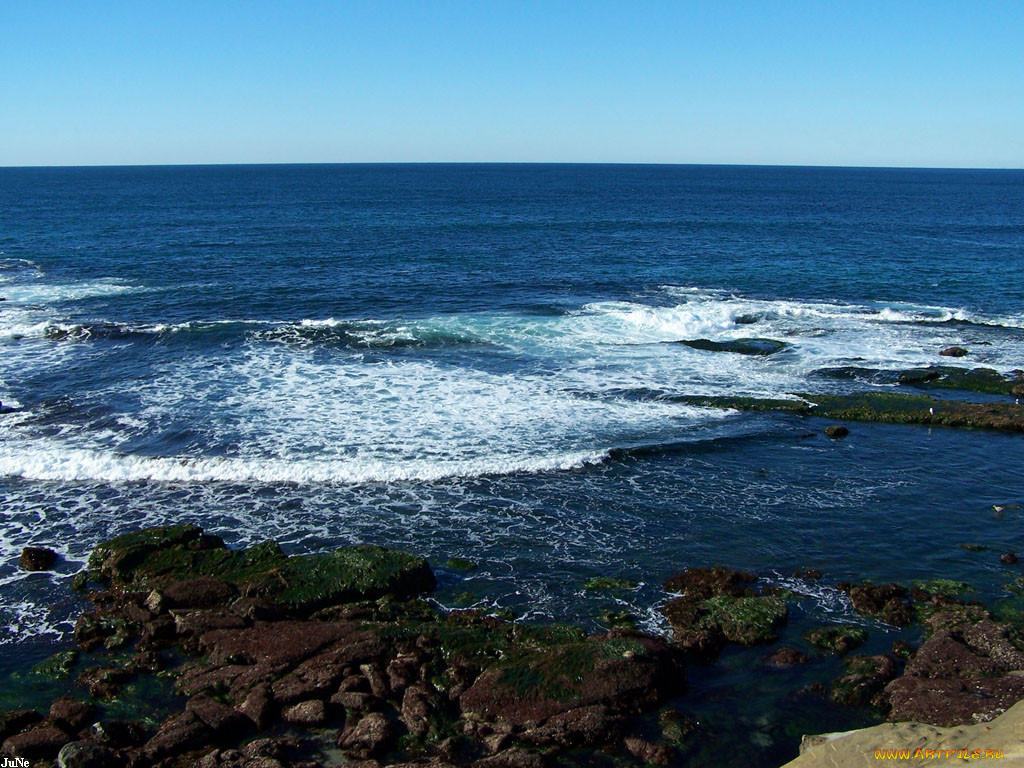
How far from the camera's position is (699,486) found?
82.4 ft

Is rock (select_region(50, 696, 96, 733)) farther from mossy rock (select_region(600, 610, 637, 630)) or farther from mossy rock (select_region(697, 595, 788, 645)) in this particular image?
mossy rock (select_region(697, 595, 788, 645))

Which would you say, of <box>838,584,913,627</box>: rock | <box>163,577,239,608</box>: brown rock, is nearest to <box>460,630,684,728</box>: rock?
<box>838,584,913,627</box>: rock

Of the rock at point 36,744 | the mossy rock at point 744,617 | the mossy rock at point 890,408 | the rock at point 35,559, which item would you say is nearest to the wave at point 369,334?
the mossy rock at point 890,408

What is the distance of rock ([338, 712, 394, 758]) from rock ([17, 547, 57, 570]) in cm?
1098

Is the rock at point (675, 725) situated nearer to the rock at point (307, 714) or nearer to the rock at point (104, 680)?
the rock at point (307, 714)

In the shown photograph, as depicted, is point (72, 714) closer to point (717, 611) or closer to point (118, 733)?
point (118, 733)

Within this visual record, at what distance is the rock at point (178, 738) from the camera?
13.7 m

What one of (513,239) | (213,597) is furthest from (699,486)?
(513,239)

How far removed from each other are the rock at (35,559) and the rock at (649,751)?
15.7 m

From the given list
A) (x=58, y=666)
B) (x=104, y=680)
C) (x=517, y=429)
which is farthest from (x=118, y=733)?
(x=517, y=429)

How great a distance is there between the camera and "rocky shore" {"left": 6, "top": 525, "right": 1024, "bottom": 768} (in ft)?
45.9

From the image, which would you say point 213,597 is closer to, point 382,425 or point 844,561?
point 382,425

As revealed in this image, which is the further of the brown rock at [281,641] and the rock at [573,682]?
the brown rock at [281,641]

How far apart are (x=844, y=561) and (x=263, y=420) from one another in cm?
2166
